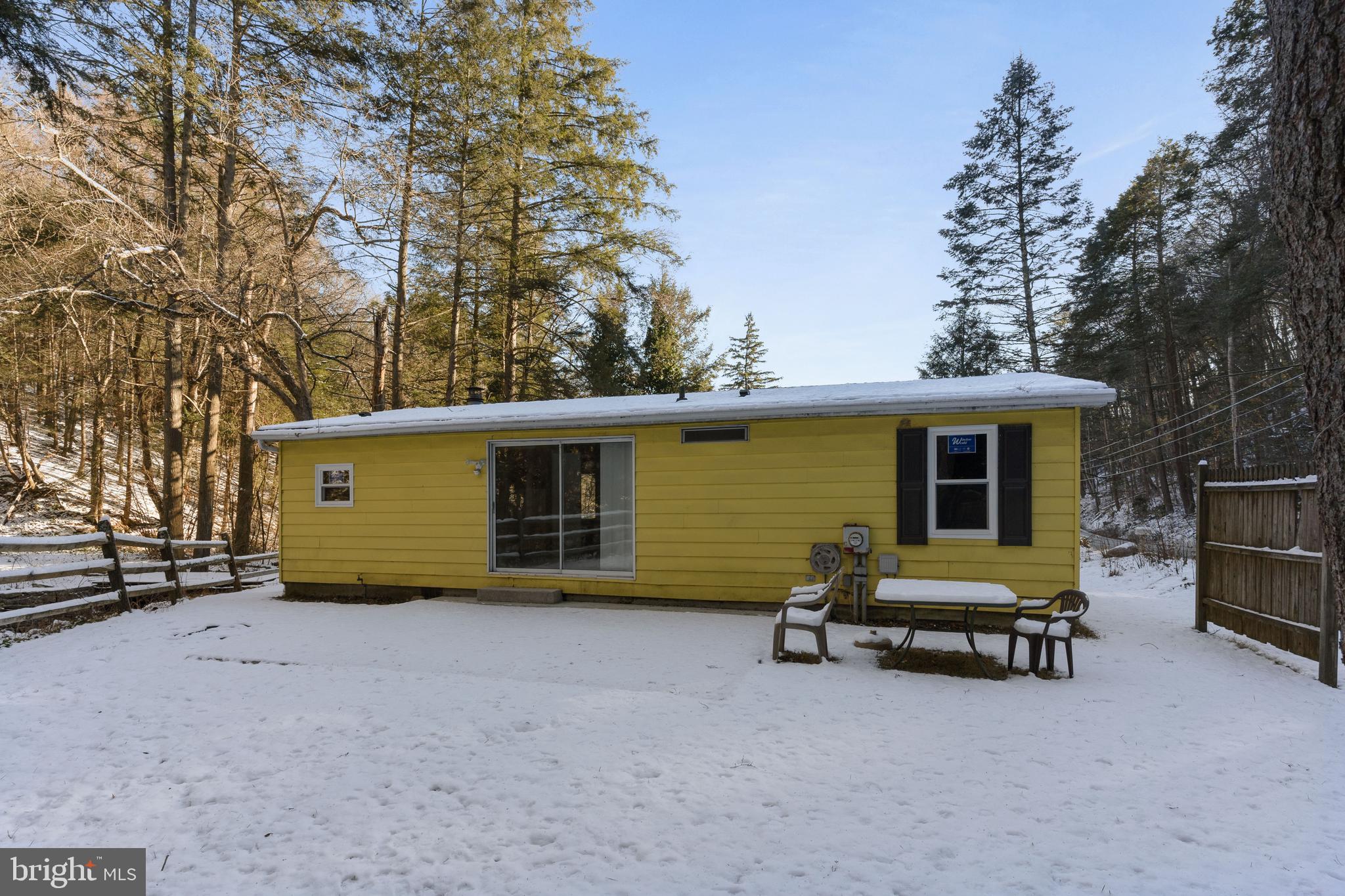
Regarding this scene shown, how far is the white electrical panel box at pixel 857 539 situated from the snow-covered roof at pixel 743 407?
123cm

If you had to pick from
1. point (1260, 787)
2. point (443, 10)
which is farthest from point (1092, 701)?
point (443, 10)

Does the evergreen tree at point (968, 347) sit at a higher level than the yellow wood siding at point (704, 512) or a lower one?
higher

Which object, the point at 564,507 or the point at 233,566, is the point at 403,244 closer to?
the point at 233,566

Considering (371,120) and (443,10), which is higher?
(443,10)

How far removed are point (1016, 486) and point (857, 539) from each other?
1619 mm

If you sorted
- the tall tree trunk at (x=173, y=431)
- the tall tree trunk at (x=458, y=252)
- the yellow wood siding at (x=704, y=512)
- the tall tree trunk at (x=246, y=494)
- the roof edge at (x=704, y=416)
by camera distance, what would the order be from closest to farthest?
the roof edge at (x=704, y=416) → the yellow wood siding at (x=704, y=512) → the tall tree trunk at (x=173, y=431) → the tall tree trunk at (x=246, y=494) → the tall tree trunk at (x=458, y=252)

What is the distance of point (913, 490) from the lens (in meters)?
6.51

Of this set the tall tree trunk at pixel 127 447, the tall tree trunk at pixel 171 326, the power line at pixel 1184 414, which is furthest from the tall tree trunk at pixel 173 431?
the power line at pixel 1184 414

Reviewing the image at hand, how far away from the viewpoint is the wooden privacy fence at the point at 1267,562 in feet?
15.6

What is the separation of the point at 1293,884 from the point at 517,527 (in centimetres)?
785

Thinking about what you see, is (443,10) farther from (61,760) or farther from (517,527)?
(61,760)

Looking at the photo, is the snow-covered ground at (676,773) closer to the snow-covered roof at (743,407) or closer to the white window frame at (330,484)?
the snow-covered roof at (743,407)

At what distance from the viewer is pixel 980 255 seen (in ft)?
60.4

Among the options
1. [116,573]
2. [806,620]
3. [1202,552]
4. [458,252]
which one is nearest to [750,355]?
[458,252]
